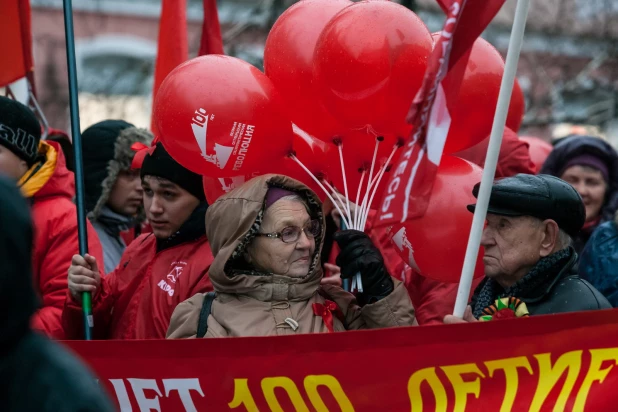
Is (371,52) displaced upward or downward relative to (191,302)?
upward

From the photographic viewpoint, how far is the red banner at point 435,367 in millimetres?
3322

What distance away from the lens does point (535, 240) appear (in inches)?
149

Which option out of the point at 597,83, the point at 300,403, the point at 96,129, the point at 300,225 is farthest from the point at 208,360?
the point at 597,83

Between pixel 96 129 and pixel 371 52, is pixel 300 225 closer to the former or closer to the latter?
pixel 371 52

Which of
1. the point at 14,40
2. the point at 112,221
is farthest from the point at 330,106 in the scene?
the point at 14,40

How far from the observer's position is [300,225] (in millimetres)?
3877

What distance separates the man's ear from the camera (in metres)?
3.79

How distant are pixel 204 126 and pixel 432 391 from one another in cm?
128

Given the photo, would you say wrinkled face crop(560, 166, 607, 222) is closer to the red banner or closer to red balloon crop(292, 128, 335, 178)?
red balloon crop(292, 128, 335, 178)

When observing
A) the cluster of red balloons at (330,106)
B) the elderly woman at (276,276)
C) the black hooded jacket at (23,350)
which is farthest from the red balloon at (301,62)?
the black hooded jacket at (23,350)

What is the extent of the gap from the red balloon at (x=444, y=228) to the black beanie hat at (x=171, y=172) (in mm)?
1124

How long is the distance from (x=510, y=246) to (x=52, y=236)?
2.17 m

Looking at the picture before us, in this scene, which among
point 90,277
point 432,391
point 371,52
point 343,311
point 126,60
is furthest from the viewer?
point 126,60

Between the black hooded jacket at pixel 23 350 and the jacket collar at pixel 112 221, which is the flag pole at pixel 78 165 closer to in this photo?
the jacket collar at pixel 112 221
